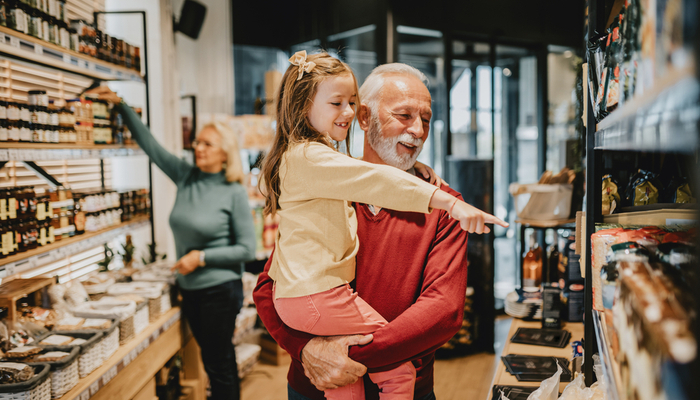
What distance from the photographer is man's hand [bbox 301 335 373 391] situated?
4.27 ft

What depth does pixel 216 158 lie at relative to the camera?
3.08 m

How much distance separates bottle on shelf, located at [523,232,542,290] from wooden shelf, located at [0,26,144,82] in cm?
282

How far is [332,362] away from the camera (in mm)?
1319

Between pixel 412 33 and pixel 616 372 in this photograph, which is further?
pixel 412 33

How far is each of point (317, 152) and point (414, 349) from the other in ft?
1.93

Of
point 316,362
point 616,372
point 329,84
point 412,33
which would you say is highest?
point 412,33

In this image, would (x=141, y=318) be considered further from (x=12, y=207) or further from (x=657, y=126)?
(x=657, y=126)

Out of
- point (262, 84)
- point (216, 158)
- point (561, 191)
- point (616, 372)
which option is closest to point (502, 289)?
point (561, 191)

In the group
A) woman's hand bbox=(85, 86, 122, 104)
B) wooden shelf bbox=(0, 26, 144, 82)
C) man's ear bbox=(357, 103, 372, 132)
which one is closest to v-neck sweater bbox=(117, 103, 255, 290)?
woman's hand bbox=(85, 86, 122, 104)

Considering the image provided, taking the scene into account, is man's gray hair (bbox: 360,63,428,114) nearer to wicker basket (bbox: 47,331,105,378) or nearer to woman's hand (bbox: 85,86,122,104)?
wicker basket (bbox: 47,331,105,378)

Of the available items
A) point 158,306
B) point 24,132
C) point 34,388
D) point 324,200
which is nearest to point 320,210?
point 324,200

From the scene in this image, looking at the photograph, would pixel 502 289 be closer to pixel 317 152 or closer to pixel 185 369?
pixel 185 369

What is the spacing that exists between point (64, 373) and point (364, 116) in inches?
61.8

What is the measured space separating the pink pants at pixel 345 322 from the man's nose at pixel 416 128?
1.82ft
